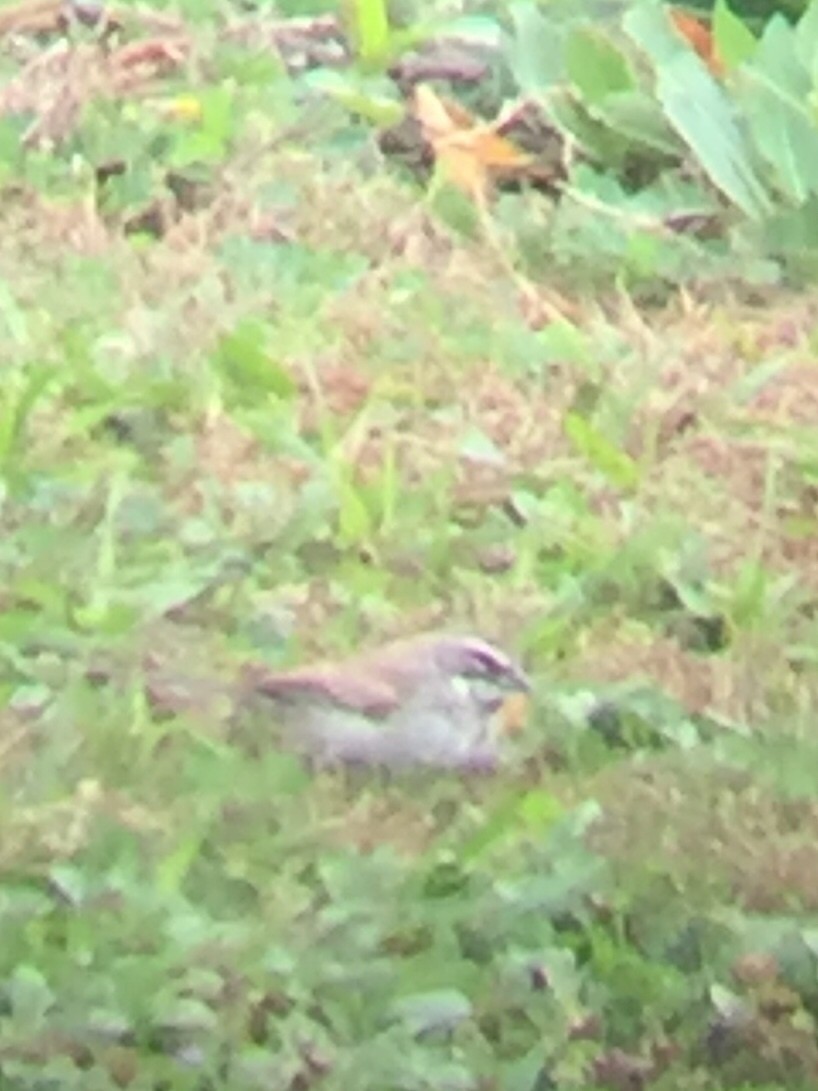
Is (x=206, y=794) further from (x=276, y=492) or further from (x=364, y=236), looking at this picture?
(x=364, y=236)

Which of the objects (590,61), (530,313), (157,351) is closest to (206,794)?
(157,351)

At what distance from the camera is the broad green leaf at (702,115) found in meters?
2.77

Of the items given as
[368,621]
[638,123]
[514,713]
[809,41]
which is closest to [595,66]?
[638,123]

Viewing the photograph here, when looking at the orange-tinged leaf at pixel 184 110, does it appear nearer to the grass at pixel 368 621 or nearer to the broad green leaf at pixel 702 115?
the grass at pixel 368 621

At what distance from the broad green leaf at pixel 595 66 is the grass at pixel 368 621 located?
246mm

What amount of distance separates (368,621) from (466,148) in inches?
37.8

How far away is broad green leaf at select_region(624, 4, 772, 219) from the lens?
9.08 ft

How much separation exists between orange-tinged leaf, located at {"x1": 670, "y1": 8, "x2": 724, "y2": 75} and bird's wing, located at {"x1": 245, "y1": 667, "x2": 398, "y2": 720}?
4.01ft

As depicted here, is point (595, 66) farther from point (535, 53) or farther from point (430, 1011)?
point (430, 1011)

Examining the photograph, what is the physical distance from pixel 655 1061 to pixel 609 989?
0.06 meters

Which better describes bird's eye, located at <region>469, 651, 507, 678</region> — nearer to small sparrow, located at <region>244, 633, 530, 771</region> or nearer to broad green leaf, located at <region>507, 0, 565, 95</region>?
small sparrow, located at <region>244, 633, 530, 771</region>

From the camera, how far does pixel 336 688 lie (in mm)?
1902

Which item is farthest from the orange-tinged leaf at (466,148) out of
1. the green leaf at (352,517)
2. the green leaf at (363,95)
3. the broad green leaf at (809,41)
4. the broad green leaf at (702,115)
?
the green leaf at (352,517)

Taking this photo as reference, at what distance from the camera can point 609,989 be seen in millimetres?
1638
